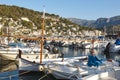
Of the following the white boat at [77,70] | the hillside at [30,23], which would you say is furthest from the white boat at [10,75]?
the hillside at [30,23]

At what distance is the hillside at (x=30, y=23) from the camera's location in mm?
109925

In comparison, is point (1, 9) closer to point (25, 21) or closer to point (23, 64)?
point (25, 21)

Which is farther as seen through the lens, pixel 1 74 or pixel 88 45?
pixel 88 45

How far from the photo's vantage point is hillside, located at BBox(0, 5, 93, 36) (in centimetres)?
10993

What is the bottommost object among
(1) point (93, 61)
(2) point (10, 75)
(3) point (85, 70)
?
(2) point (10, 75)

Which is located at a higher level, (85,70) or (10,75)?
(85,70)

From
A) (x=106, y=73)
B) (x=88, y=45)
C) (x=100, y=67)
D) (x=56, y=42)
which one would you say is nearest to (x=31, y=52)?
(x=100, y=67)

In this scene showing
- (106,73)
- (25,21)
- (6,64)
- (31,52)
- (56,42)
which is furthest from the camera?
(25,21)

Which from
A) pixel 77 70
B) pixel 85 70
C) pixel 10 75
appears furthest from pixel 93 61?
pixel 10 75

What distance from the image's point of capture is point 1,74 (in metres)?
33.5

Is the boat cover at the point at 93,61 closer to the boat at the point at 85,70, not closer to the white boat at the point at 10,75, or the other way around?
the boat at the point at 85,70

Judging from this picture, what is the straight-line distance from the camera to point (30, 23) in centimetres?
12412

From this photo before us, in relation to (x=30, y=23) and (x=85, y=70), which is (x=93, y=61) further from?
(x=30, y=23)

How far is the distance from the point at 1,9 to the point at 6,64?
85633mm
